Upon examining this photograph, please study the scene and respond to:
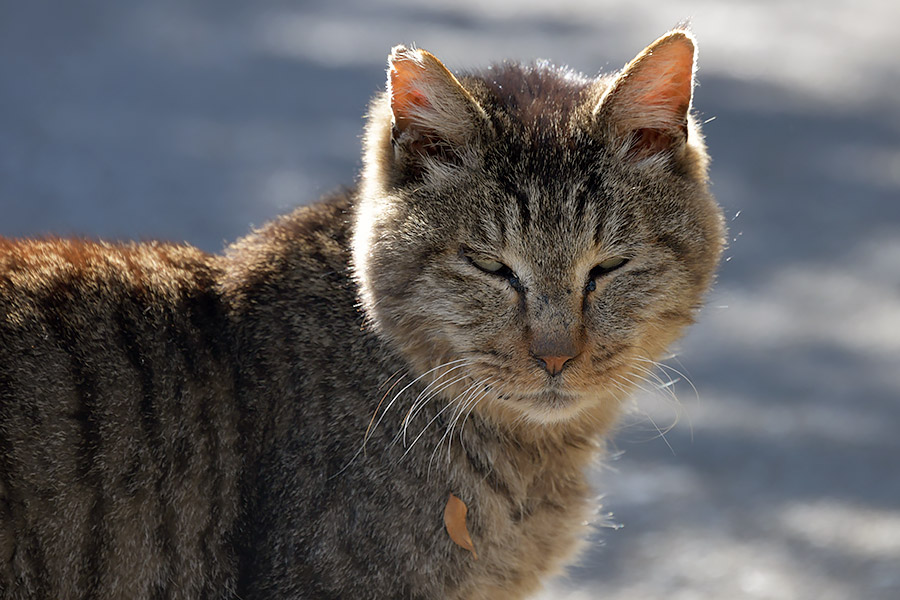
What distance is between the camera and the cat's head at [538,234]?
220 centimetres

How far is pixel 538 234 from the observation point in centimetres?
220

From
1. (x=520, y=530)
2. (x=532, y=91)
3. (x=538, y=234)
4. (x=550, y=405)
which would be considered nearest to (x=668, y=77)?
(x=532, y=91)

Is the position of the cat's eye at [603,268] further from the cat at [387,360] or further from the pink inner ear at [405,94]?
the pink inner ear at [405,94]

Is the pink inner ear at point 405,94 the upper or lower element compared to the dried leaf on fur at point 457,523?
upper

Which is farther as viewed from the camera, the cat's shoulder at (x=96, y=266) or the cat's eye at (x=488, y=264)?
the cat's shoulder at (x=96, y=266)

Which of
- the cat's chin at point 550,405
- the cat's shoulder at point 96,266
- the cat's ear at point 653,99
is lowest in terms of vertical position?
the cat's chin at point 550,405

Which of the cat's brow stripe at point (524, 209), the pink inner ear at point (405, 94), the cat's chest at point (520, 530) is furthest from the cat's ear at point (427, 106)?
the cat's chest at point (520, 530)

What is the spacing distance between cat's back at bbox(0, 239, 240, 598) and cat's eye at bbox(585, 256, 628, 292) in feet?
2.53

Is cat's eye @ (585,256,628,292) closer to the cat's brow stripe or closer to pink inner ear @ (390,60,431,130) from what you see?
the cat's brow stripe

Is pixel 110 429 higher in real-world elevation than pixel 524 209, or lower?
lower

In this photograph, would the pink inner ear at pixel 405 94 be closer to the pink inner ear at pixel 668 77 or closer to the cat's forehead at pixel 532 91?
the cat's forehead at pixel 532 91

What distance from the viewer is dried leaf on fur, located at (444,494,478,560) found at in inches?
90.8

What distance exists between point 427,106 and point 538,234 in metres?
0.35

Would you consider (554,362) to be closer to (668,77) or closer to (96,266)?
(668,77)
